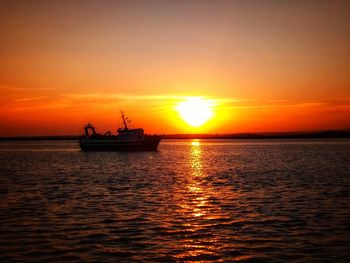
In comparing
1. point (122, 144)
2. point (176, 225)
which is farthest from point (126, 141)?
point (176, 225)

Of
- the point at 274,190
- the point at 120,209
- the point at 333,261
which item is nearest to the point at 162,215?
the point at 120,209

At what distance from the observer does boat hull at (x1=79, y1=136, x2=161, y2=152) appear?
108312 millimetres

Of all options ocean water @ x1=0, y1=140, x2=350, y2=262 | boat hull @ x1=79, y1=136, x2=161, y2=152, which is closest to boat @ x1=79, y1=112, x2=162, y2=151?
boat hull @ x1=79, y1=136, x2=161, y2=152

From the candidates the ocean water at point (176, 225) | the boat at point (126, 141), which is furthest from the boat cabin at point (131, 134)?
the ocean water at point (176, 225)

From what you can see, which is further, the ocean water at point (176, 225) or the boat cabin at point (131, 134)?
the boat cabin at point (131, 134)

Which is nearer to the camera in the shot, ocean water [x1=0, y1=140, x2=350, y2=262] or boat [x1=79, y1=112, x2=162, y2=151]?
ocean water [x1=0, y1=140, x2=350, y2=262]

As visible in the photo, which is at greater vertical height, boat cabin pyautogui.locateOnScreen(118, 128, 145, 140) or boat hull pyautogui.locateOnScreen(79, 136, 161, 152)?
boat cabin pyautogui.locateOnScreen(118, 128, 145, 140)

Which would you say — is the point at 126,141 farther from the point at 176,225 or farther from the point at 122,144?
the point at 176,225

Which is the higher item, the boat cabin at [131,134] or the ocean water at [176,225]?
the boat cabin at [131,134]

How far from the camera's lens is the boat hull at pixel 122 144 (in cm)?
10831

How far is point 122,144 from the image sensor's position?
4274 inches

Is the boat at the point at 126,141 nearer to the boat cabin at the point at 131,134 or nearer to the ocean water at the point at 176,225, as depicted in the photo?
the boat cabin at the point at 131,134

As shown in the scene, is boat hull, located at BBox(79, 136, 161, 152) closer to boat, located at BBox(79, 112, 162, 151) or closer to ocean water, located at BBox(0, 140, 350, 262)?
boat, located at BBox(79, 112, 162, 151)

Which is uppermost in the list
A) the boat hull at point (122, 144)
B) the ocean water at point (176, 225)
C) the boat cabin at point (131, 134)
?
the boat cabin at point (131, 134)
